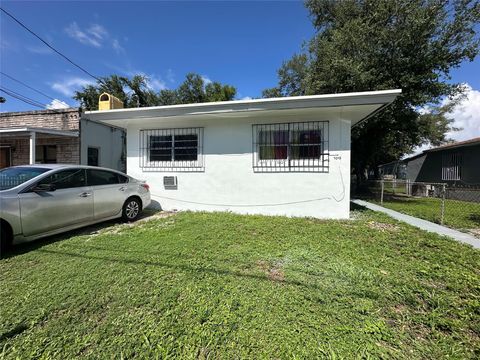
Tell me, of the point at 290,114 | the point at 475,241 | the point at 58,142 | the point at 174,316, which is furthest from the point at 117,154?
Answer: the point at 475,241

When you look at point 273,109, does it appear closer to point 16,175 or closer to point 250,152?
point 250,152

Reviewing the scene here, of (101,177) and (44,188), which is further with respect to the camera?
(101,177)

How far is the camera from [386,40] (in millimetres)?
10141

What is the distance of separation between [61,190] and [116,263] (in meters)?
2.21

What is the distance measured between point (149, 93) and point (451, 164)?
82.2 feet

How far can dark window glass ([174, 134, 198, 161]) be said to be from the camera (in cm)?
749

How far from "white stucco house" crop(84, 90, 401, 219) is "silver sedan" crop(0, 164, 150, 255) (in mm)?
1786

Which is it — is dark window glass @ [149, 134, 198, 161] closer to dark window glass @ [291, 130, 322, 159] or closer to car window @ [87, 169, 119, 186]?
car window @ [87, 169, 119, 186]

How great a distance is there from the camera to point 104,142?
457 inches

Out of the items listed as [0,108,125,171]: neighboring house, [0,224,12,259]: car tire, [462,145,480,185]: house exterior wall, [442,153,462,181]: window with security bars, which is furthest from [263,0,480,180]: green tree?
[0,224,12,259]: car tire

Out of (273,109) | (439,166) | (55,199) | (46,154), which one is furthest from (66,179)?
(439,166)

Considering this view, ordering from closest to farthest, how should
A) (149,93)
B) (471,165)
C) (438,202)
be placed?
1. (438,202)
2. (471,165)
3. (149,93)

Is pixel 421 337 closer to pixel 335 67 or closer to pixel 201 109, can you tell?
pixel 201 109

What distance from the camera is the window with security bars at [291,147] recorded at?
6.50 meters
